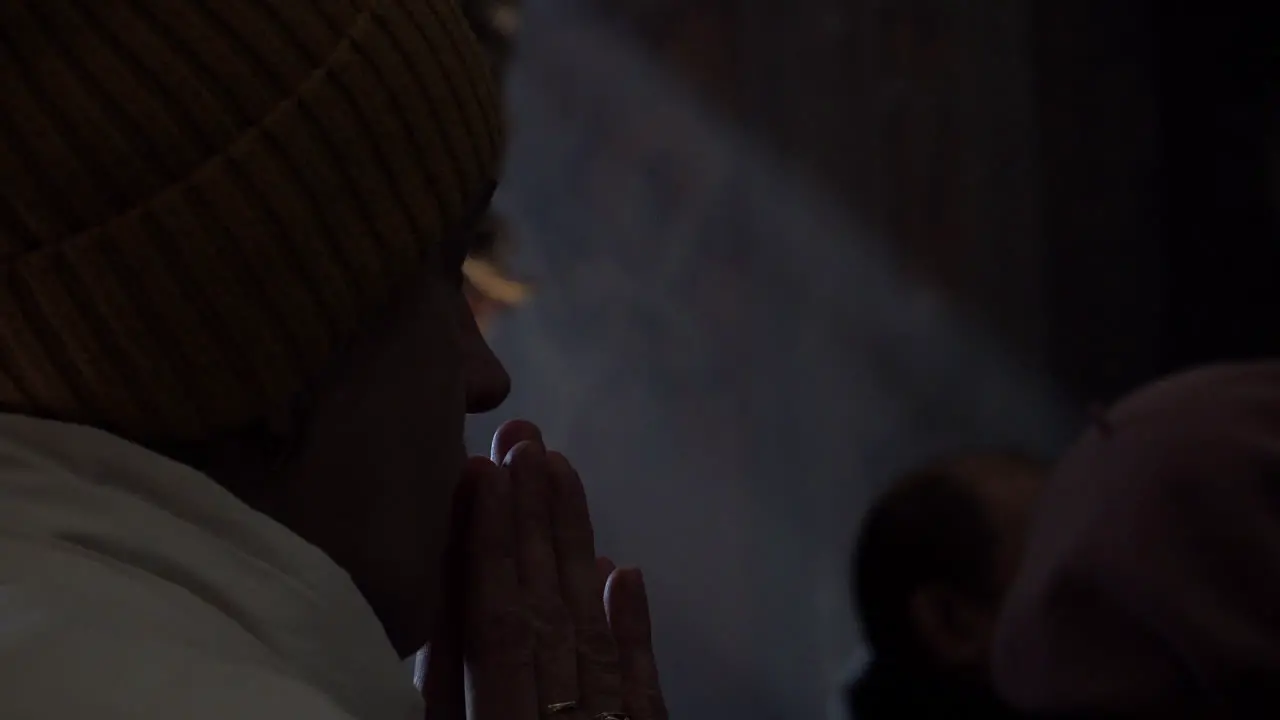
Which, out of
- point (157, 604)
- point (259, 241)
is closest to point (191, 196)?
point (259, 241)

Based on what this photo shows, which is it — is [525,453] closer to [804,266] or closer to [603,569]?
[603,569]

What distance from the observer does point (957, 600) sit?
1244mm

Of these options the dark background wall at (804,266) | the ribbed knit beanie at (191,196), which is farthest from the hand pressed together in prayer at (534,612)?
the dark background wall at (804,266)

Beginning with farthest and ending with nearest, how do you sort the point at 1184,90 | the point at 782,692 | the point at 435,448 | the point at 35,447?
the point at 782,692
the point at 1184,90
the point at 435,448
the point at 35,447

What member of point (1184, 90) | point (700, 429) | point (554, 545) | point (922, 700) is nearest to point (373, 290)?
point (554, 545)

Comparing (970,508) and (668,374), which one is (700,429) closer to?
(668,374)

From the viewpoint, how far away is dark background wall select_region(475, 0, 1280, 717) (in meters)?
1.87

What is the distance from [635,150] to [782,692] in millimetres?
942

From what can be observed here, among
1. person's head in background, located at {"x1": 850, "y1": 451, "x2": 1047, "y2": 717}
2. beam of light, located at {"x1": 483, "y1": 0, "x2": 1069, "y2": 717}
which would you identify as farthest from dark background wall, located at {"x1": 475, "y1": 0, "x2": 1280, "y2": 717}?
person's head in background, located at {"x1": 850, "y1": 451, "x2": 1047, "y2": 717}

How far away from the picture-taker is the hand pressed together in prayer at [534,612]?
52 cm

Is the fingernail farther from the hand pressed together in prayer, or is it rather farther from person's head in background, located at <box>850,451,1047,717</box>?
person's head in background, located at <box>850,451,1047,717</box>

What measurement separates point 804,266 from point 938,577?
2.69ft

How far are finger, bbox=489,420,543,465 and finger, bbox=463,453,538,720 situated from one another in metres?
0.06

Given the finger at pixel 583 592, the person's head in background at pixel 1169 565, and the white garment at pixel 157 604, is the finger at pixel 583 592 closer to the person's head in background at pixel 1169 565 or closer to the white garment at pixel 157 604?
the white garment at pixel 157 604
